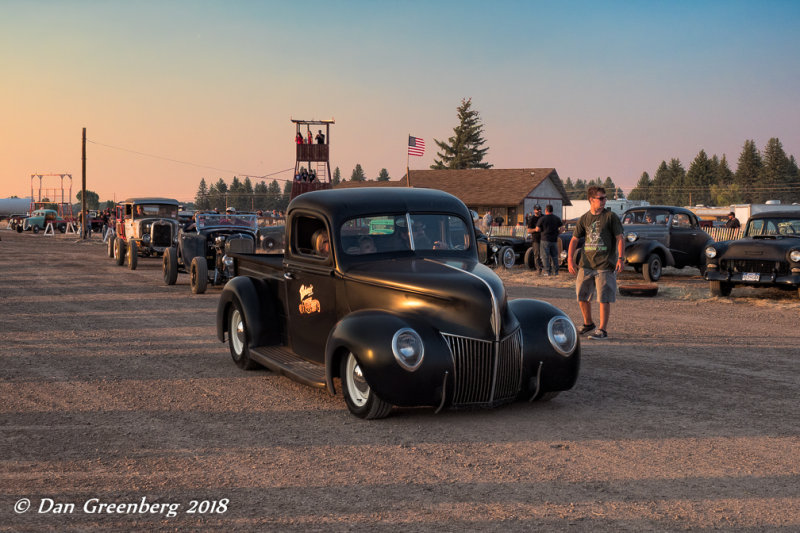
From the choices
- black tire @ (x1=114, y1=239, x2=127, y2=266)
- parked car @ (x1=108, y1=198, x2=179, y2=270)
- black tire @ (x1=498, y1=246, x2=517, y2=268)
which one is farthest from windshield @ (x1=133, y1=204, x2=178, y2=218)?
black tire @ (x1=498, y1=246, x2=517, y2=268)

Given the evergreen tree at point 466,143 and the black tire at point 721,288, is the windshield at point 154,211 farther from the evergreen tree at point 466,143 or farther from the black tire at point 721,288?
the evergreen tree at point 466,143

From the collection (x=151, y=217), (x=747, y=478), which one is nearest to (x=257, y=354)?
(x=747, y=478)

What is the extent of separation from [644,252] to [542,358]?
1436cm

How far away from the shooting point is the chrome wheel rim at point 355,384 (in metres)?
6.12

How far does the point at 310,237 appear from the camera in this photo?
24.0 ft

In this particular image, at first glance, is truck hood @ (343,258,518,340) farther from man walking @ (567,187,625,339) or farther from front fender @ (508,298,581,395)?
man walking @ (567,187,625,339)

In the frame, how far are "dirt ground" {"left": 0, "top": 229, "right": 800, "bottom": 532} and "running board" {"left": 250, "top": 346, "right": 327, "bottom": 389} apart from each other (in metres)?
0.24

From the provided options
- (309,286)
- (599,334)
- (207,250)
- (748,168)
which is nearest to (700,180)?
(748,168)

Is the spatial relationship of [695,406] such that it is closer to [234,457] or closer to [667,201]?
[234,457]

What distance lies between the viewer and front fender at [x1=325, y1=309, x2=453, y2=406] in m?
5.72

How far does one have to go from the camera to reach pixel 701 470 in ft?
16.1

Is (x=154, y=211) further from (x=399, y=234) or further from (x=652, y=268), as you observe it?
(x=399, y=234)

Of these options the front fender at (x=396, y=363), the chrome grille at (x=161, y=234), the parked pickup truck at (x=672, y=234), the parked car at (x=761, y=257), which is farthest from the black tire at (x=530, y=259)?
the front fender at (x=396, y=363)

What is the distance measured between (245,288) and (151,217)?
65.3ft
